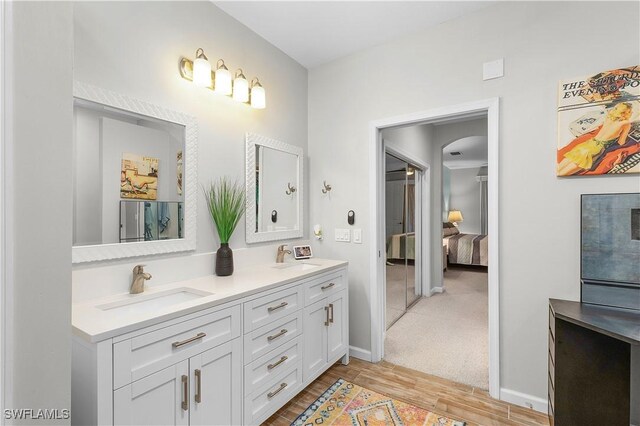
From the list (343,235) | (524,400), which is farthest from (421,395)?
(343,235)

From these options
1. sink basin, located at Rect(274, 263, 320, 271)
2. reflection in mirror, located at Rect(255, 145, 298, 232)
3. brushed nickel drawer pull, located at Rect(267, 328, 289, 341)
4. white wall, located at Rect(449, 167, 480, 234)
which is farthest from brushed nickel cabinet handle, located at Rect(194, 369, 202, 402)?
white wall, located at Rect(449, 167, 480, 234)

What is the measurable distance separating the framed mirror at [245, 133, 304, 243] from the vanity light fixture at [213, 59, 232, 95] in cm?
A: 38

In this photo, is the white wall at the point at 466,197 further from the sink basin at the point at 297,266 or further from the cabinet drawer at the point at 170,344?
the cabinet drawer at the point at 170,344

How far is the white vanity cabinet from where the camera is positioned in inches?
43.9

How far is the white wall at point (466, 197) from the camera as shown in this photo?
8422mm

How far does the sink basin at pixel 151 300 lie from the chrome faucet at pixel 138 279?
29mm

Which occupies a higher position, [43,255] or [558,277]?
[43,255]

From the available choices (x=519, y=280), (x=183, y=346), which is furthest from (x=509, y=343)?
(x=183, y=346)

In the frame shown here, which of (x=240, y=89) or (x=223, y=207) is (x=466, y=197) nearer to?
(x=240, y=89)

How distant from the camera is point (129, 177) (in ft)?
5.48

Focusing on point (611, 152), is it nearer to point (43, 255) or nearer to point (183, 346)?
point (183, 346)

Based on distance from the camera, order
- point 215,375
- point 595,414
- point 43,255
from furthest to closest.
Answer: point 595,414, point 215,375, point 43,255

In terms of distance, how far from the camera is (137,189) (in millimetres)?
1705

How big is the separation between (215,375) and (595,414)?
1984 millimetres
